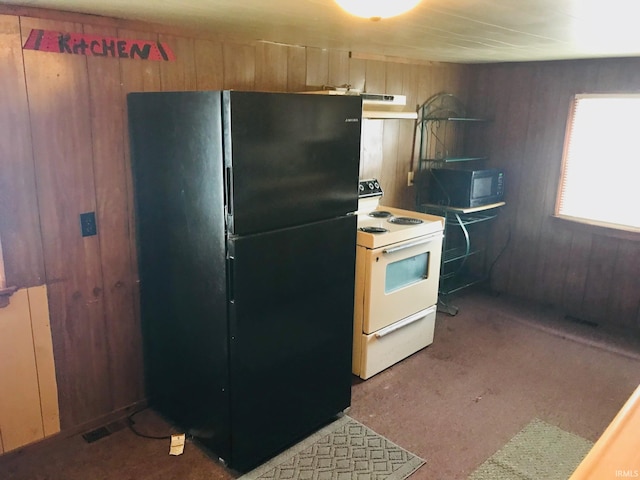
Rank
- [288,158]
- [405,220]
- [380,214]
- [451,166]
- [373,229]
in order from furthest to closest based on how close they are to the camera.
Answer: [451,166] → [380,214] → [405,220] → [373,229] → [288,158]

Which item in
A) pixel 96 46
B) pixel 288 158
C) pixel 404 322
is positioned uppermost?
pixel 96 46

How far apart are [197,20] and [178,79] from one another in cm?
34

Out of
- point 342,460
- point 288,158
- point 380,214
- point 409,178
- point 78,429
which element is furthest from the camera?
point 409,178

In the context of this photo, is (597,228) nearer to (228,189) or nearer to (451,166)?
(451,166)

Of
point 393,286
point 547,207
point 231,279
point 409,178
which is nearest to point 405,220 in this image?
point 393,286

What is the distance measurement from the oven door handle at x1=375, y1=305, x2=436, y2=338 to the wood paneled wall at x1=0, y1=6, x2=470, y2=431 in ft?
4.52

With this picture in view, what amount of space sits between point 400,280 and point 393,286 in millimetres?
78

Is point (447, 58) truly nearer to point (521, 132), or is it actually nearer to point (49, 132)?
point (521, 132)

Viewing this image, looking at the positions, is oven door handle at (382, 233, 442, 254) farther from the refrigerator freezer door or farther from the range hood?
the range hood

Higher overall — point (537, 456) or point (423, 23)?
point (423, 23)

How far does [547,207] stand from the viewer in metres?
4.15

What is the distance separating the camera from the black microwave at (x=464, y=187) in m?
3.89

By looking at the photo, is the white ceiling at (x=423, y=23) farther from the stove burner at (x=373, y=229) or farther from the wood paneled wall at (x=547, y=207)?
the stove burner at (x=373, y=229)

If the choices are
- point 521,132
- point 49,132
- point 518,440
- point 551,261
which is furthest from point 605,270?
point 49,132
